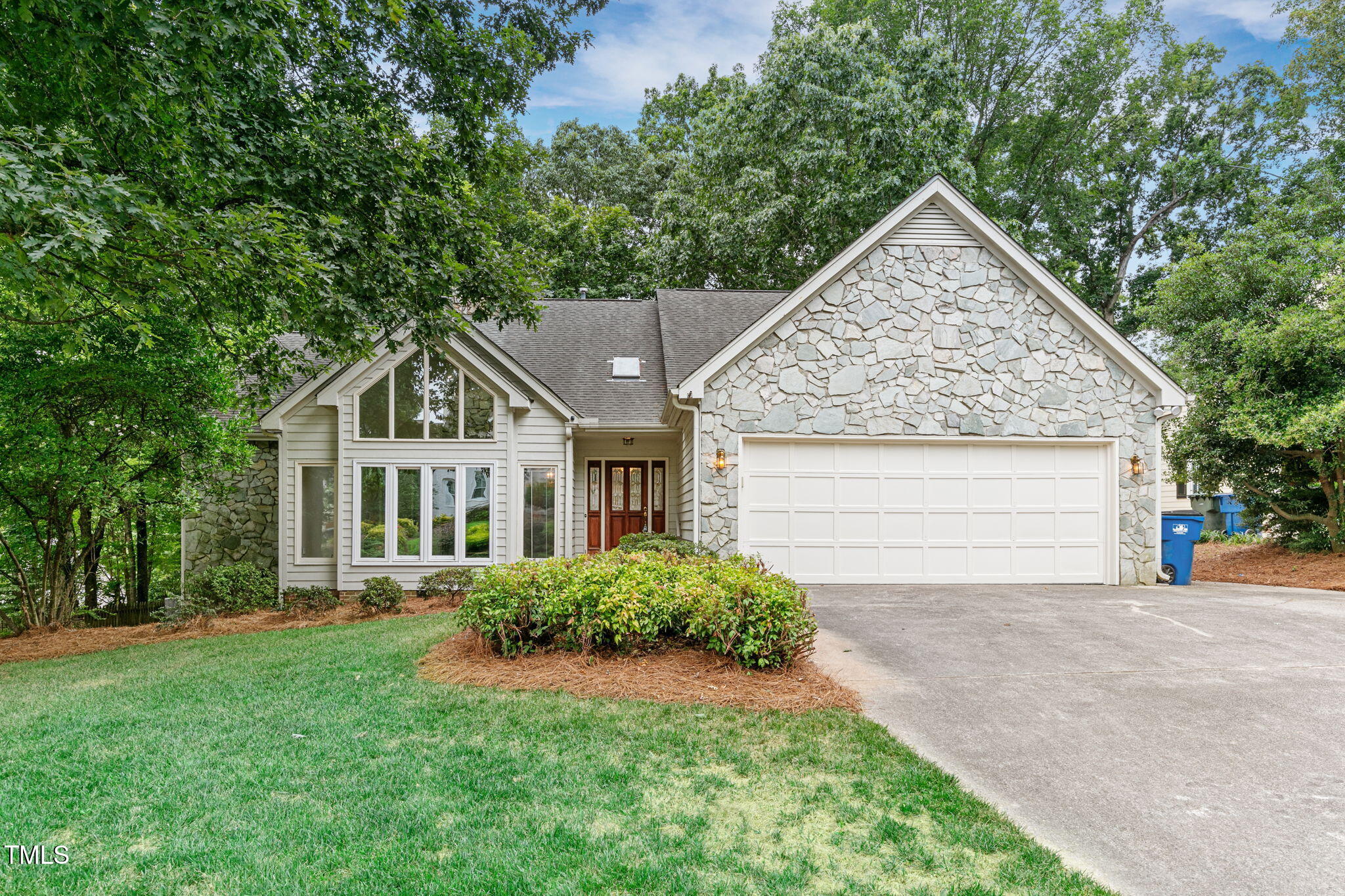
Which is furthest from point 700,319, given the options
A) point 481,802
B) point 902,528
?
point 481,802

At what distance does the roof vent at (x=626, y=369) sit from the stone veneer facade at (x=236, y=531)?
592cm

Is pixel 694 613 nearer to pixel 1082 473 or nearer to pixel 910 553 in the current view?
pixel 910 553

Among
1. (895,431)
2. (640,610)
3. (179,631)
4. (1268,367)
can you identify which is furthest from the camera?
(1268,367)

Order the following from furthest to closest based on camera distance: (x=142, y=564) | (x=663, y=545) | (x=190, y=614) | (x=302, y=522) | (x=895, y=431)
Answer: (x=142, y=564) < (x=302, y=522) < (x=895, y=431) < (x=190, y=614) < (x=663, y=545)

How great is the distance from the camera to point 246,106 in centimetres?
707

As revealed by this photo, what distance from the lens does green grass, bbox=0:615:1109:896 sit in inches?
109

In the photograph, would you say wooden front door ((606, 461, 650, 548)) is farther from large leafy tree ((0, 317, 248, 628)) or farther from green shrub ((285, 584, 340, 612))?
large leafy tree ((0, 317, 248, 628))

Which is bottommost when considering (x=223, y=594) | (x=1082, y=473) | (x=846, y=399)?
(x=223, y=594)

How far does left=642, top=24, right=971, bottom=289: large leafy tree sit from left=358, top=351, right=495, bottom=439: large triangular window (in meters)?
10.3

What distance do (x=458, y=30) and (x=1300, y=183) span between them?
22695 millimetres

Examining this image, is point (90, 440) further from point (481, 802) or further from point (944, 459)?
A: point (944, 459)

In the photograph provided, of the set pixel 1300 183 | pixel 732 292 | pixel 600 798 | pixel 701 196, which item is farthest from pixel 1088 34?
pixel 600 798

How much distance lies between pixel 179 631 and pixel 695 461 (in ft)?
23.2

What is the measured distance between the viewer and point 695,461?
9875 mm
